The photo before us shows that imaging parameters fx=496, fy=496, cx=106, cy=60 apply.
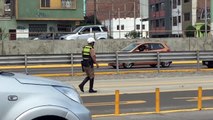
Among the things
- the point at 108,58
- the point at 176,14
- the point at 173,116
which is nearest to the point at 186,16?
the point at 176,14

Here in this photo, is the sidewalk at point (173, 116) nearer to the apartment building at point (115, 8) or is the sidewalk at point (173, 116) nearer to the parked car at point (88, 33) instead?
the parked car at point (88, 33)

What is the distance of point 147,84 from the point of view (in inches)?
704

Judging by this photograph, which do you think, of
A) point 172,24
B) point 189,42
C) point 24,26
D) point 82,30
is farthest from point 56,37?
point 172,24

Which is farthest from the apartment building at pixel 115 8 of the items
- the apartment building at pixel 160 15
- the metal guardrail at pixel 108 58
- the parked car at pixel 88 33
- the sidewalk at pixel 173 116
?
the sidewalk at pixel 173 116

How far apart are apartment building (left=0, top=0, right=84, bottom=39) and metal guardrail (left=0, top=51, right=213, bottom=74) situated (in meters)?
34.4

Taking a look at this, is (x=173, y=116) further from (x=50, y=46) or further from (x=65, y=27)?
(x=65, y=27)

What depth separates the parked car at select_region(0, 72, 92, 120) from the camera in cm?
523

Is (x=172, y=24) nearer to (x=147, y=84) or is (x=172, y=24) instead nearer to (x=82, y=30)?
(x=82, y=30)

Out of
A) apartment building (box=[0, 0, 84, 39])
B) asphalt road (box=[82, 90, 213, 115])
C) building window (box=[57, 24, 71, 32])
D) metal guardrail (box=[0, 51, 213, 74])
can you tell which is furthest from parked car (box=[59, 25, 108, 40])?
asphalt road (box=[82, 90, 213, 115])

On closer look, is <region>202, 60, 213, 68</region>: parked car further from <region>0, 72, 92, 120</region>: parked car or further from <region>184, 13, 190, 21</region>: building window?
<region>184, 13, 190, 21</region>: building window

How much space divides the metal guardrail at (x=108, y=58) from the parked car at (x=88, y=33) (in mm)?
19039

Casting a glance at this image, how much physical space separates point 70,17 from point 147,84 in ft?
126

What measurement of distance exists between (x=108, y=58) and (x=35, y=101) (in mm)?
15122

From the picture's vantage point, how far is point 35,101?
530 cm
